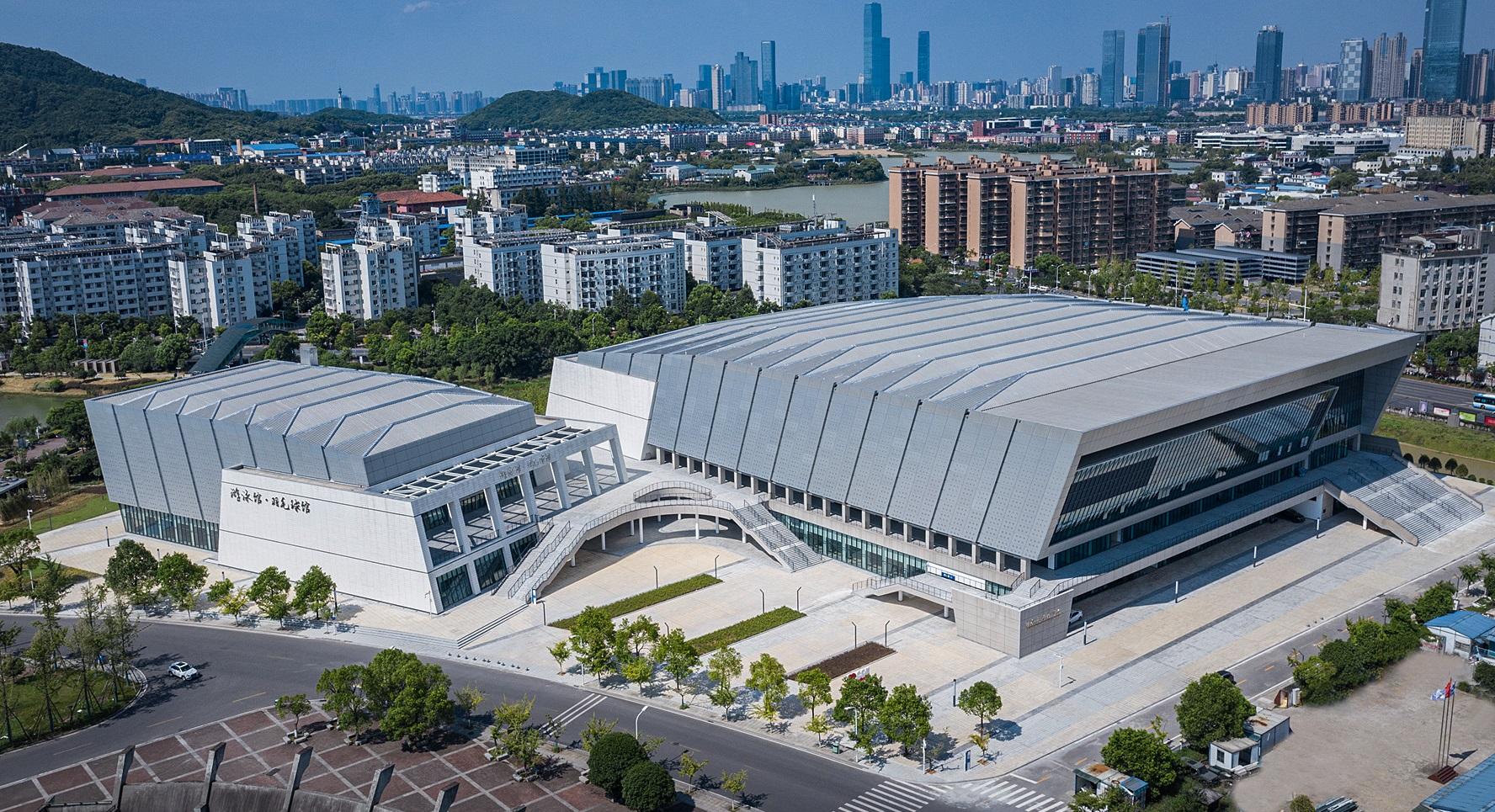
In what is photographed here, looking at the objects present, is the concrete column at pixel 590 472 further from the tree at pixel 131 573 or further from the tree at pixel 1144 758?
the tree at pixel 1144 758

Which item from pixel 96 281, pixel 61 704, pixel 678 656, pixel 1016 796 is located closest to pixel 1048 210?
pixel 96 281

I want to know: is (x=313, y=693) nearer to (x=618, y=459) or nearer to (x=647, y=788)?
(x=647, y=788)

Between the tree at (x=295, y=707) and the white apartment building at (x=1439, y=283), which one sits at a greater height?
the white apartment building at (x=1439, y=283)

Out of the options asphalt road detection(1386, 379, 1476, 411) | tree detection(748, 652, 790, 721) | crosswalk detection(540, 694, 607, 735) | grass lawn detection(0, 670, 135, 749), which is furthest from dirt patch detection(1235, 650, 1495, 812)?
asphalt road detection(1386, 379, 1476, 411)

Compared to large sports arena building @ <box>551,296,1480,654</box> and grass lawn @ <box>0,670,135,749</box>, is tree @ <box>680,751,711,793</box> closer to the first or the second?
large sports arena building @ <box>551,296,1480,654</box>

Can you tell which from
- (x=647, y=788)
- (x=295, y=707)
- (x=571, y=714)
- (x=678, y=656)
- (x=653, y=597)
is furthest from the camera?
(x=653, y=597)

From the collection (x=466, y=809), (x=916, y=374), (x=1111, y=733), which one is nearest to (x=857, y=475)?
(x=916, y=374)

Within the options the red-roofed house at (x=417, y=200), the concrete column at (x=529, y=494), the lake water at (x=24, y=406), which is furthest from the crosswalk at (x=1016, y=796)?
the red-roofed house at (x=417, y=200)
